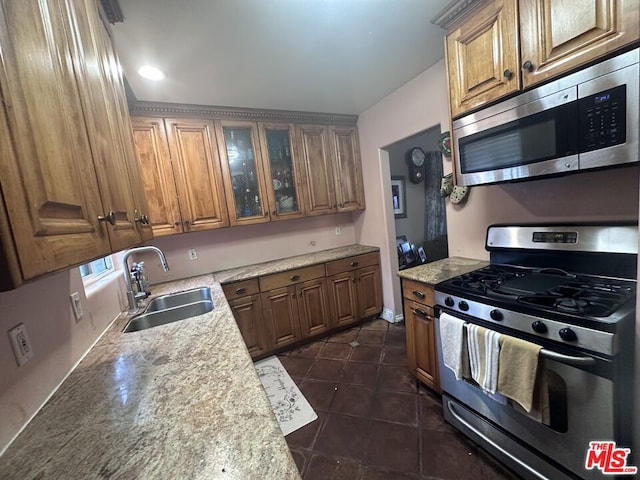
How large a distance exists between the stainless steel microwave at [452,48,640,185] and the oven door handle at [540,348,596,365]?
0.76m

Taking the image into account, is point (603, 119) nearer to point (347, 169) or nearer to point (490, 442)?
point (490, 442)

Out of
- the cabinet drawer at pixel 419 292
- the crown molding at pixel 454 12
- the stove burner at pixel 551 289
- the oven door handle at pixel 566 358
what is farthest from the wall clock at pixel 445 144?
the oven door handle at pixel 566 358

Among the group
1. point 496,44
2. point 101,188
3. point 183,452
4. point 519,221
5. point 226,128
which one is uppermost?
point 226,128

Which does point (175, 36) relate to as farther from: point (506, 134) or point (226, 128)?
point (506, 134)

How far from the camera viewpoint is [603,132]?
993 millimetres

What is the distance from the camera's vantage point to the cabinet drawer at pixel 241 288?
7.78 feet

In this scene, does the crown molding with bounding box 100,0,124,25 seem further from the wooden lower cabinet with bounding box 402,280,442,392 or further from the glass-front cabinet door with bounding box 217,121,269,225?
the wooden lower cabinet with bounding box 402,280,442,392

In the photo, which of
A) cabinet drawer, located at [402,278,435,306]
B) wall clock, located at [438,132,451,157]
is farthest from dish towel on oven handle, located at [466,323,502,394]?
wall clock, located at [438,132,451,157]

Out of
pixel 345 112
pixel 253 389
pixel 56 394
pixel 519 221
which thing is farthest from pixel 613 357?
pixel 345 112

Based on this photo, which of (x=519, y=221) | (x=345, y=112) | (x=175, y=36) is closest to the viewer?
(x=175, y=36)

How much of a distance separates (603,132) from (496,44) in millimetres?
664

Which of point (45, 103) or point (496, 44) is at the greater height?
point (496, 44)

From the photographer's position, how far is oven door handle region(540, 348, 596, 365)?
0.95 meters

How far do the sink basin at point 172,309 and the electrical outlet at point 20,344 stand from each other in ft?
2.10
